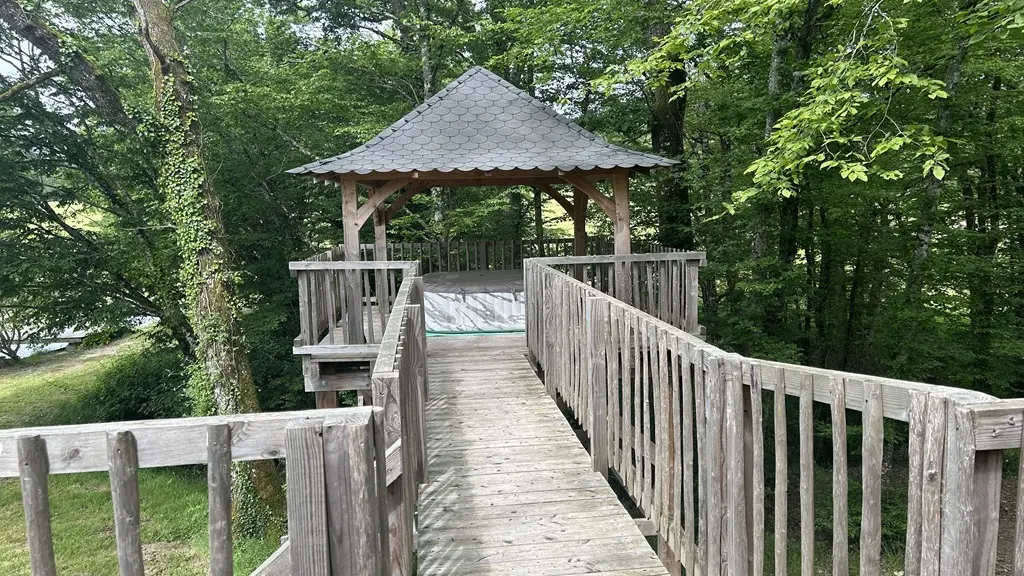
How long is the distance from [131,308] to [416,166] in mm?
9156

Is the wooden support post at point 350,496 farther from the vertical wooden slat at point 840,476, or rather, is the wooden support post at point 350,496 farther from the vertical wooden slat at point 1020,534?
the vertical wooden slat at point 1020,534

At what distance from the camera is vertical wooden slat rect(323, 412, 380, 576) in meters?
1.67

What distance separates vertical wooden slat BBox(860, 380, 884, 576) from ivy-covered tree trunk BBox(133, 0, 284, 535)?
1079 centimetres

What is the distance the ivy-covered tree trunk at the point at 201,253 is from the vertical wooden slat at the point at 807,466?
10493 millimetres

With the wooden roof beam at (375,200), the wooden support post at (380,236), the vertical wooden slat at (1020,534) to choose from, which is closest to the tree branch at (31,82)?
the wooden support post at (380,236)

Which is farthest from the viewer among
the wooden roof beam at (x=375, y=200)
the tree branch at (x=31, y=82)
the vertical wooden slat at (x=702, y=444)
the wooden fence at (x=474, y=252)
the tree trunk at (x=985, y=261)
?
the wooden fence at (x=474, y=252)

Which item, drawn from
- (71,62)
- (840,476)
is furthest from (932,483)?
(71,62)

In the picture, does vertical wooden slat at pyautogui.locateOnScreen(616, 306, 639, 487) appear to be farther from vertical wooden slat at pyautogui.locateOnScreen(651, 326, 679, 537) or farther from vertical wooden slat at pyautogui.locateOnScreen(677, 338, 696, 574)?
vertical wooden slat at pyautogui.locateOnScreen(677, 338, 696, 574)

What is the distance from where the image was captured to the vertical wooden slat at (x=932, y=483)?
167 cm

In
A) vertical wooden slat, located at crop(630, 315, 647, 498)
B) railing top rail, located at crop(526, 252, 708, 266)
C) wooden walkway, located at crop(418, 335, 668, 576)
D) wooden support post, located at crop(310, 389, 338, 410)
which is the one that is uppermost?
railing top rail, located at crop(526, 252, 708, 266)

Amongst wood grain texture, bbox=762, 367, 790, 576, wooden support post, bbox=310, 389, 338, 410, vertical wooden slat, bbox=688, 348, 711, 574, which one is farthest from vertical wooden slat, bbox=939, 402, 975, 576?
wooden support post, bbox=310, 389, 338, 410

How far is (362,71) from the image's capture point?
55.2ft

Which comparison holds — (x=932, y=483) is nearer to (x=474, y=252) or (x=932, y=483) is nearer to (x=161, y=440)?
(x=161, y=440)

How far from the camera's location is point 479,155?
966 cm
